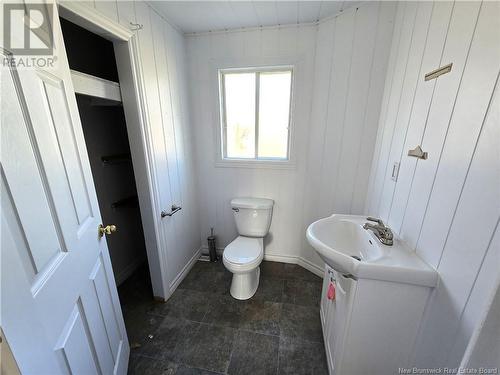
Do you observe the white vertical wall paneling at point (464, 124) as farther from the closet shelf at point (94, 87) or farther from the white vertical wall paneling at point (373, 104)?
the closet shelf at point (94, 87)

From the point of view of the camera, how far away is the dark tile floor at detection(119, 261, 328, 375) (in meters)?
1.30

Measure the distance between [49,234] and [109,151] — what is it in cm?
138

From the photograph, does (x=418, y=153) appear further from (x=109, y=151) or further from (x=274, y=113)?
(x=109, y=151)

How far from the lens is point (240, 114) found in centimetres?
204

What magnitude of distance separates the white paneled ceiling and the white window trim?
0.90 ft

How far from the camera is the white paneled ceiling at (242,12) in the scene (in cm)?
141

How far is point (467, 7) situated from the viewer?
778mm

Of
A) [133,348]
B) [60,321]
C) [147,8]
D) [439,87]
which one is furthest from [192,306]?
[147,8]

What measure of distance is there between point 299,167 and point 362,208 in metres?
0.65

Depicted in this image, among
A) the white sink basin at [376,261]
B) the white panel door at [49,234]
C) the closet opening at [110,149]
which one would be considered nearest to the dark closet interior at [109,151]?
the closet opening at [110,149]

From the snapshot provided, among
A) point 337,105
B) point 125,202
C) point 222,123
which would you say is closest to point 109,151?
point 125,202

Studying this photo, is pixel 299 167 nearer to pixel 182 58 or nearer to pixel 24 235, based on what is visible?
pixel 182 58

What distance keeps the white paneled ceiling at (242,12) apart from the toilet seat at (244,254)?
188cm

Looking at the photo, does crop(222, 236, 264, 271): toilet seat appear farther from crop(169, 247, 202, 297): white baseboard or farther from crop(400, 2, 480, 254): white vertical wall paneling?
crop(400, 2, 480, 254): white vertical wall paneling
